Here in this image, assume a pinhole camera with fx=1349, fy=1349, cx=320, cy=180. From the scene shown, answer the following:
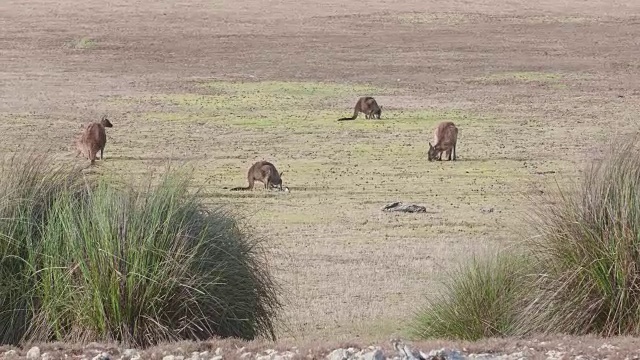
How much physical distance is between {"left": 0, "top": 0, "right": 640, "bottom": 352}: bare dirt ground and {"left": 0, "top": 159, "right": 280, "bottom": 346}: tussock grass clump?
4.67 ft

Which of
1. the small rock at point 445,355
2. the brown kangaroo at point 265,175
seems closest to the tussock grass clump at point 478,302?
the small rock at point 445,355

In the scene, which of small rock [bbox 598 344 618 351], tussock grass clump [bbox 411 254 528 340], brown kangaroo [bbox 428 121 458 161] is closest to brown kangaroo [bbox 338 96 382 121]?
brown kangaroo [bbox 428 121 458 161]

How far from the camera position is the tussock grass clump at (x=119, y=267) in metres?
9.56

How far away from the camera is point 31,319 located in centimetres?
977

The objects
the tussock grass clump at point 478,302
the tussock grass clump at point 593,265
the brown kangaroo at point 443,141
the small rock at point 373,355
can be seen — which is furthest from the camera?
the brown kangaroo at point 443,141

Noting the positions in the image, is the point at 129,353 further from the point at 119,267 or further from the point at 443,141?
the point at 443,141

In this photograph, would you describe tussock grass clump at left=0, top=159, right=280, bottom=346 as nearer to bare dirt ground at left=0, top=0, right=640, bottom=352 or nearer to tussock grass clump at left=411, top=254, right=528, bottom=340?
bare dirt ground at left=0, top=0, right=640, bottom=352

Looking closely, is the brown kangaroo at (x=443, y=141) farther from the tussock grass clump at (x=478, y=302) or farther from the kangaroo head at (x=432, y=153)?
the tussock grass clump at (x=478, y=302)

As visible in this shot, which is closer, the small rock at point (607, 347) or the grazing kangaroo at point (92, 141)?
the small rock at point (607, 347)

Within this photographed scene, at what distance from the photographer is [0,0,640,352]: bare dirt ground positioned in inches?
650

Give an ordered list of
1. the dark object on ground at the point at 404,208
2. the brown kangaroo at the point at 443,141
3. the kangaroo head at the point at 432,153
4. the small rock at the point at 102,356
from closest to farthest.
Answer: the small rock at the point at 102,356 < the dark object on ground at the point at 404,208 < the brown kangaroo at the point at 443,141 < the kangaroo head at the point at 432,153

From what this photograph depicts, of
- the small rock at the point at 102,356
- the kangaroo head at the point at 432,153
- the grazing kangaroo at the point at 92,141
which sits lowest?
the small rock at the point at 102,356

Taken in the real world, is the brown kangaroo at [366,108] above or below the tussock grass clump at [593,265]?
above

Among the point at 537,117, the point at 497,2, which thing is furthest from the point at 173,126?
the point at 497,2
